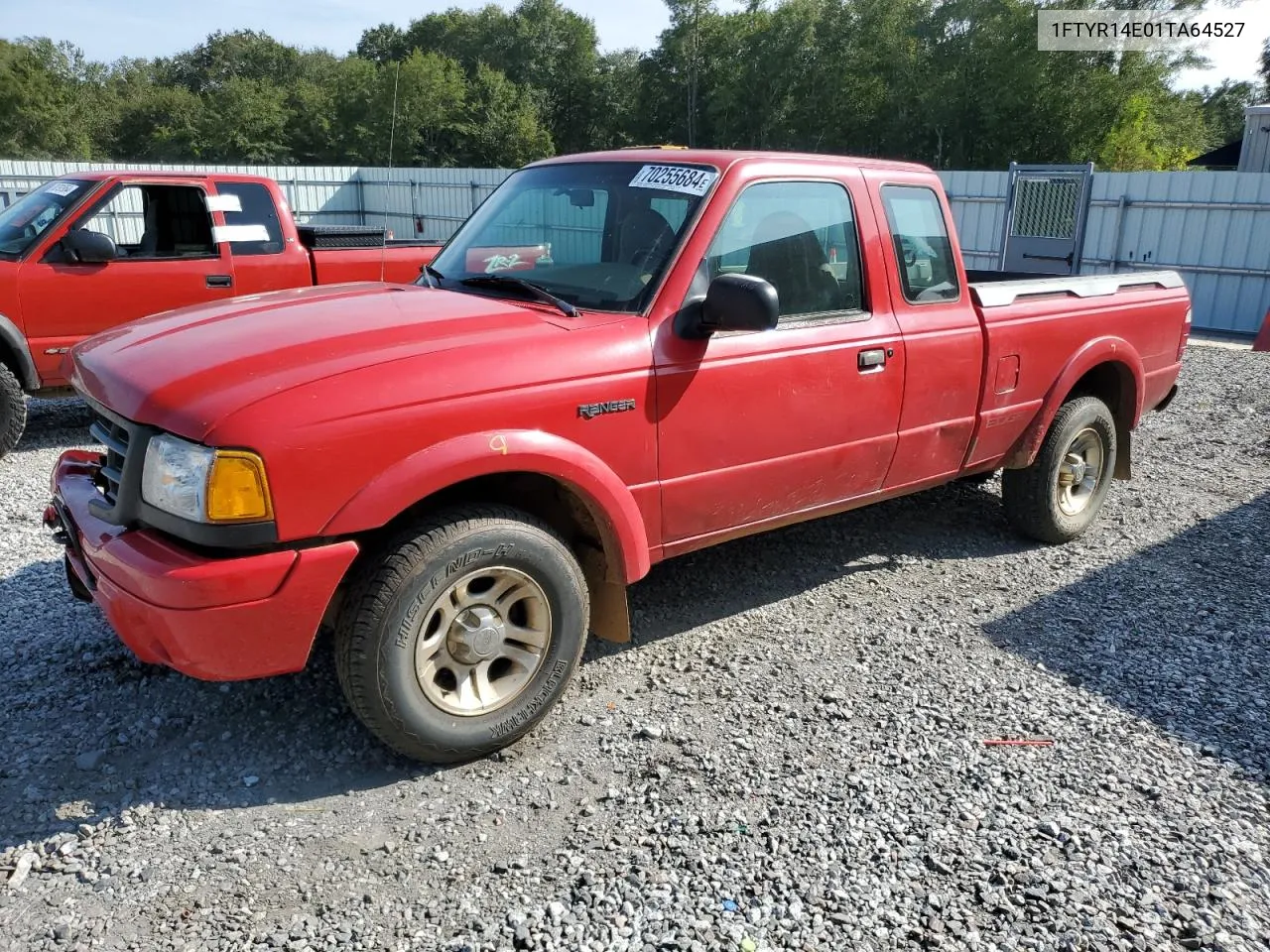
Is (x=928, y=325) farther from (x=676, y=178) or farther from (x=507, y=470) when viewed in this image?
(x=507, y=470)

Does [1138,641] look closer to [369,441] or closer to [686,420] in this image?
[686,420]

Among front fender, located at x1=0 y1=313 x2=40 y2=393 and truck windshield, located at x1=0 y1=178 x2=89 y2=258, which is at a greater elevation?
truck windshield, located at x1=0 y1=178 x2=89 y2=258

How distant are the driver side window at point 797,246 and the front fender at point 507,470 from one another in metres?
0.94

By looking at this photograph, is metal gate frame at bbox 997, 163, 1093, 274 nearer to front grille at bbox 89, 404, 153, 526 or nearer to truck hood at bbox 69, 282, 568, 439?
truck hood at bbox 69, 282, 568, 439

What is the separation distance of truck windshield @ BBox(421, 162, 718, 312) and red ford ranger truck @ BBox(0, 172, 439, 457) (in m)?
3.45

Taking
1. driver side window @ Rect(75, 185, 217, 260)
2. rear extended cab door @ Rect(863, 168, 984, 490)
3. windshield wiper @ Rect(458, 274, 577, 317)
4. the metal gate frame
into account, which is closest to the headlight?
windshield wiper @ Rect(458, 274, 577, 317)

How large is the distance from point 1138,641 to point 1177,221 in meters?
13.6

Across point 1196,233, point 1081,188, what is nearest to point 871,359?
point 1081,188

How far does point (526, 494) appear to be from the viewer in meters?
3.50

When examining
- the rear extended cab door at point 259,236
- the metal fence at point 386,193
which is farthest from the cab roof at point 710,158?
the metal fence at point 386,193

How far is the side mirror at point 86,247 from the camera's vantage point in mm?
7004

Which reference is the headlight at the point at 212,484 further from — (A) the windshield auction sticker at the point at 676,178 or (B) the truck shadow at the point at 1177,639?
(B) the truck shadow at the point at 1177,639

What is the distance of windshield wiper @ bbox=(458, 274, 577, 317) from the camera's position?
11.5ft

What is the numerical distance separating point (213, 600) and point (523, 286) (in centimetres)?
164
